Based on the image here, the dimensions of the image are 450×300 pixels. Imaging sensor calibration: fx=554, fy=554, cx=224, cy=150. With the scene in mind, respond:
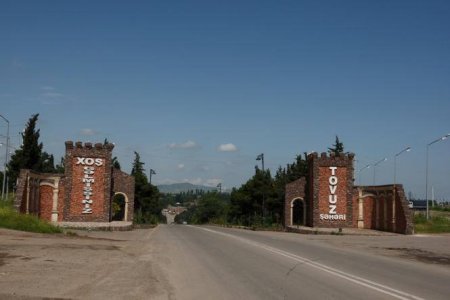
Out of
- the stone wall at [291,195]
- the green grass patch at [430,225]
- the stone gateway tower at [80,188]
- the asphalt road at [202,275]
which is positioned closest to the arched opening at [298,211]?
the stone wall at [291,195]

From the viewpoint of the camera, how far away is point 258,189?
7669cm

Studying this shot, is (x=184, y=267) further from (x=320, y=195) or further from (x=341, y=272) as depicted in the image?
(x=320, y=195)

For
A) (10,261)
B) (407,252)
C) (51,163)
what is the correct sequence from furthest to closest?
(51,163)
(407,252)
(10,261)

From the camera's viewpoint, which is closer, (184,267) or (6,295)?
(6,295)

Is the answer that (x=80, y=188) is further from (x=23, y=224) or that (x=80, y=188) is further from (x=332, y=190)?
(x=332, y=190)

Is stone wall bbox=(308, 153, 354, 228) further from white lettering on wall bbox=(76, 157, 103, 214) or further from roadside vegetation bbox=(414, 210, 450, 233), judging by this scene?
white lettering on wall bbox=(76, 157, 103, 214)

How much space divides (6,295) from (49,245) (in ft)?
36.8

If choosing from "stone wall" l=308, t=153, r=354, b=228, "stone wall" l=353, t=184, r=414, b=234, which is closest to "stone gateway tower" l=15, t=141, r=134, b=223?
"stone wall" l=308, t=153, r=354, b=228

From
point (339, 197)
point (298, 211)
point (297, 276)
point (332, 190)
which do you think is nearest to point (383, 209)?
point (339, 197)

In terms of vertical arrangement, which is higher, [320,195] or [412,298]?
[320,195]

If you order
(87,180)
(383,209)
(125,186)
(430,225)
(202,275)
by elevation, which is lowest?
(202,275)

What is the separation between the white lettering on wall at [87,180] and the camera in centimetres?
4644

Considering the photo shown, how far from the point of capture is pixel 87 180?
46562 millimetres

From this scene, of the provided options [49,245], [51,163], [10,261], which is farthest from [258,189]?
[10,261]
